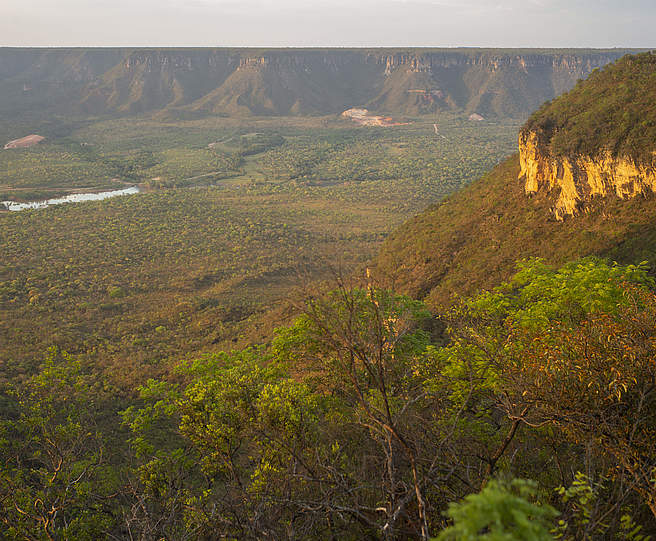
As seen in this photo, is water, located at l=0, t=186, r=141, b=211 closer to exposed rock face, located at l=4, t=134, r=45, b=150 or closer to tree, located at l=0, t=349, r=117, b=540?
exposed rock face, located at l=4, t=134, r=45, b=150

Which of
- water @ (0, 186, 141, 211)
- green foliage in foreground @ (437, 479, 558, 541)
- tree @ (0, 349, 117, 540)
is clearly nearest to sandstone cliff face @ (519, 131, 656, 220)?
green foliage in foreground @ (437, 479, 558, 541)

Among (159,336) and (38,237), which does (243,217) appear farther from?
(159,336)

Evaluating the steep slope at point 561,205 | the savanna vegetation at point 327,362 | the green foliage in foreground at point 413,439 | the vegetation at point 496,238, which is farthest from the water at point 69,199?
the green foliage in foreground at point 413,439

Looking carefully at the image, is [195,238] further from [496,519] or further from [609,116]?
[496,519]

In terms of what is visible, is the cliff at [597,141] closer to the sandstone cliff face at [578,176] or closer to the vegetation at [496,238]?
the sandstone cliff face at [578,176]

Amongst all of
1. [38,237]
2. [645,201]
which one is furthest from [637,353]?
[38,237]
